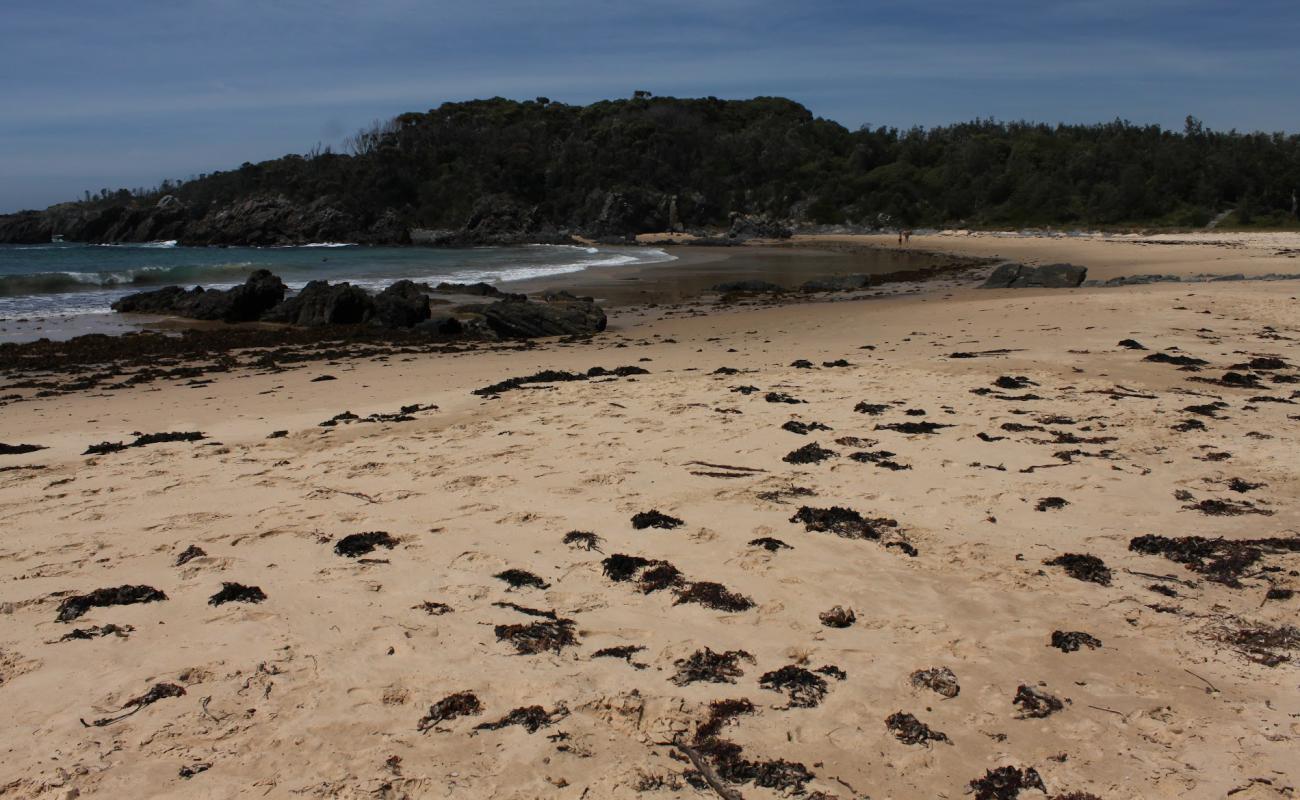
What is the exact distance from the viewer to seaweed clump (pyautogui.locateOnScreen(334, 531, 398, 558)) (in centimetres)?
451

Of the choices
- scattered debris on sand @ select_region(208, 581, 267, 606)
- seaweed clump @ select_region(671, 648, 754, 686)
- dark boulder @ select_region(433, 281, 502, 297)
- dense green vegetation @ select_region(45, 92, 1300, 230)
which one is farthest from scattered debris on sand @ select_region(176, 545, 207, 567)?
dense green vegetation @ select_region(45, 92, 1300, 230)

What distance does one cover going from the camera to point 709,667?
3.36m

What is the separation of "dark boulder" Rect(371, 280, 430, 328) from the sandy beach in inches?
349

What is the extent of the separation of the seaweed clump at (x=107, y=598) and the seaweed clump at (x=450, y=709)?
1731 millimetres

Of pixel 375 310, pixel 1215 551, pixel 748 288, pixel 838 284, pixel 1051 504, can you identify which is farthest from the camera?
pixel 838 284

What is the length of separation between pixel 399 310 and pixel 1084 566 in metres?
15.2

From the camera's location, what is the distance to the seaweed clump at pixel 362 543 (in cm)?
451

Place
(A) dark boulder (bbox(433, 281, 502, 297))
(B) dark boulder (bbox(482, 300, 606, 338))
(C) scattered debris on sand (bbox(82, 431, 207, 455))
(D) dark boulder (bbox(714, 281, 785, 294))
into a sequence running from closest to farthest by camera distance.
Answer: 1. (C) scattered debris on sand (bbox(82, 431, 207, 455))
2. (B) dark boulder (bbox(482, 300, 606, 338))
3. (D) dark boulder (bbox(714, 281, 785, 294))
4. (A) dark boulder (bbox(433, 281, 502, 297))

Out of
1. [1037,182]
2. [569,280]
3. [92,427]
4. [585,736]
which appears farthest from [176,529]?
[1037,182]

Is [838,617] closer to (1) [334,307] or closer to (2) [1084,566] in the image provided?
(2) [1084,566]

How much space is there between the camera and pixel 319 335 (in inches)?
638

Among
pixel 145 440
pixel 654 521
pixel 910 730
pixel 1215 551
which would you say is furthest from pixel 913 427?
pixel 145 440

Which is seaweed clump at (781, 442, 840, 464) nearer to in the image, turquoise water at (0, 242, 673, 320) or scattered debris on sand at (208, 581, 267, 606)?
scattered debris on sand at (208, 581, 267, 606)

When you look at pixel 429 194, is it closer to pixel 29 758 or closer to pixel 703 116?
pixel 703 116
